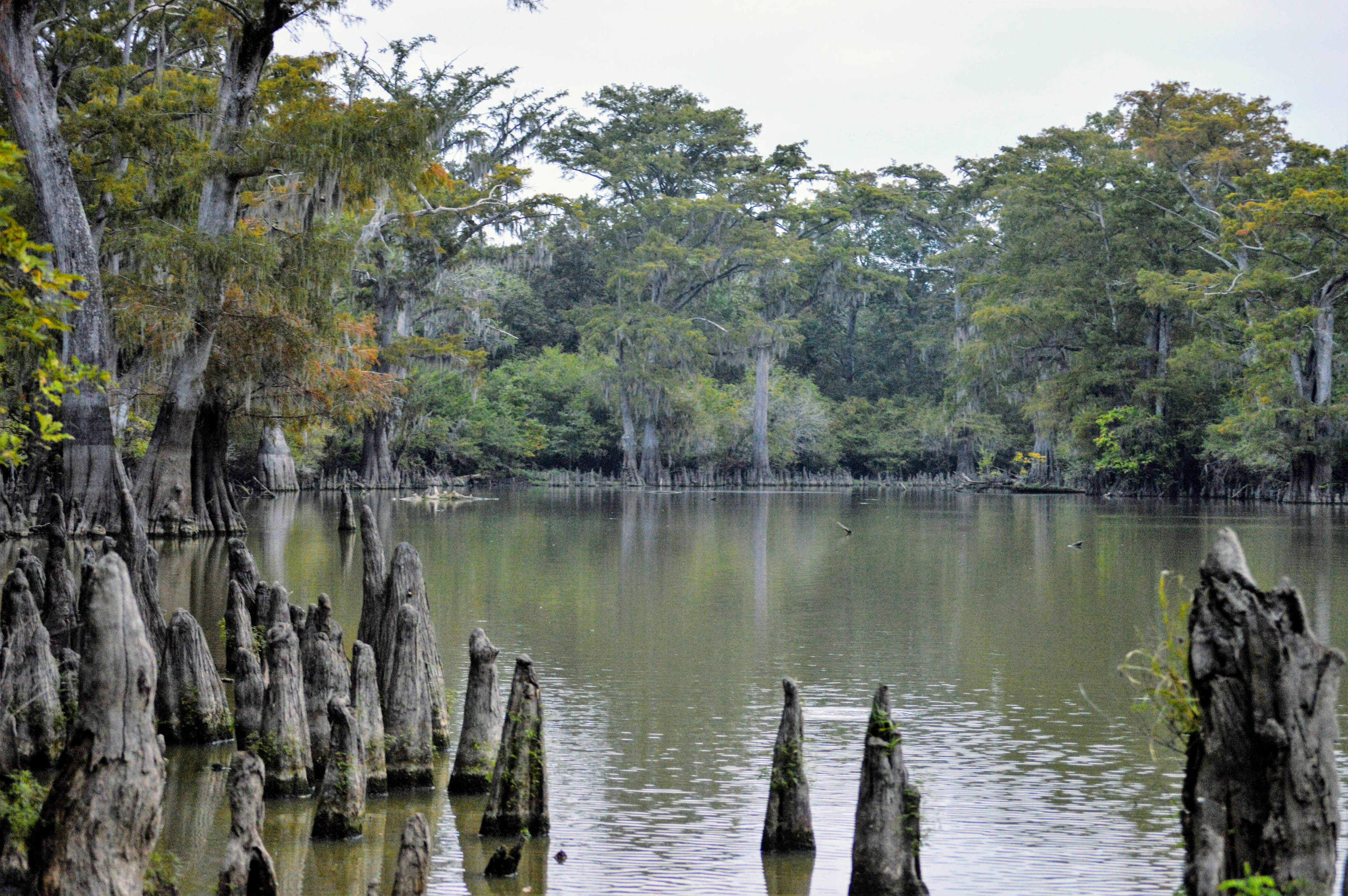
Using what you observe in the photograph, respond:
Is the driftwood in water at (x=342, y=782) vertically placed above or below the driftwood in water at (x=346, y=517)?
below

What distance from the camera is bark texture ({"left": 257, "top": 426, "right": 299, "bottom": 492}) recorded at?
42062 mm

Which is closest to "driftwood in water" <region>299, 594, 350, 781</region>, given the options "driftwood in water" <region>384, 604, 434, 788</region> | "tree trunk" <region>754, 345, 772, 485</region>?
"driftwood in water" <region>384, 604, 434, 788</region>

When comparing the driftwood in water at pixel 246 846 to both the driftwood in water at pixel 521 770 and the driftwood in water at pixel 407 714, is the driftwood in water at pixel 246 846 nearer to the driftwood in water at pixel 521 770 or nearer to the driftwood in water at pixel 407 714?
the driftwood in water at pixel 521 770

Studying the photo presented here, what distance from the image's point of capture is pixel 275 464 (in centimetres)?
4284

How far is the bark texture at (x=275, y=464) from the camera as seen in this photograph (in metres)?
42.1

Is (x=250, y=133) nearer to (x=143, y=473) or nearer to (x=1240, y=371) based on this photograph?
(x=143, y=473)

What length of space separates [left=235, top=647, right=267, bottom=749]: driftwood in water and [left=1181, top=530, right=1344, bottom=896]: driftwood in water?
5.04m

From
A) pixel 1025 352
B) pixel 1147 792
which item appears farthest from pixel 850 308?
pixel 1147 792

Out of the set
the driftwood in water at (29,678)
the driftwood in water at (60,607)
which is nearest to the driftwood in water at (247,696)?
the driftwood in water at (29,678)

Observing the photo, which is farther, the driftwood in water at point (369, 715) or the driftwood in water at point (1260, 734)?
the driftwood in water at point (369, 715)

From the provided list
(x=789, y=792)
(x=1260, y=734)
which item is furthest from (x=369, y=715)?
(x=1260, y=734)

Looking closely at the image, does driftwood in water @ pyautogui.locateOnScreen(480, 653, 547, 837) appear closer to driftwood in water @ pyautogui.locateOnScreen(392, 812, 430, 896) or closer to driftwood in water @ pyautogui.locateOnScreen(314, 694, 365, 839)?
driftwood in water @ pyautogui.locateOnScreen(314, 694, 365, 839)

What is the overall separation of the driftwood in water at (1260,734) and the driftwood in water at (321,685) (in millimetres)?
4399

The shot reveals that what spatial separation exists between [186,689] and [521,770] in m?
2.74
